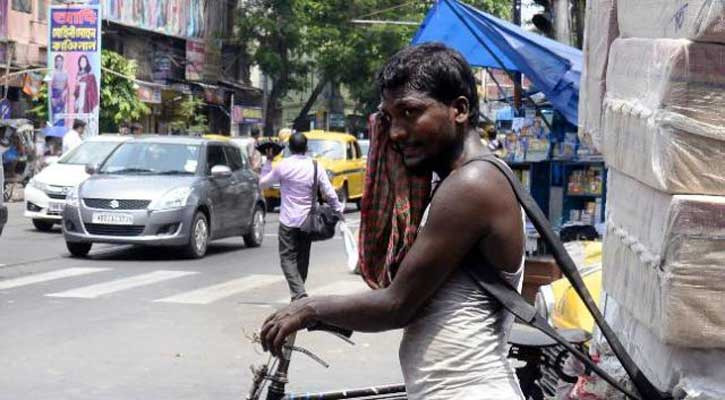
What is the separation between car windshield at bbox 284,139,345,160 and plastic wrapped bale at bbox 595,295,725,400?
2316 cm

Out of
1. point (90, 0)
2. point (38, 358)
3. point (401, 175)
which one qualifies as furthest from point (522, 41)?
point (90, 0)

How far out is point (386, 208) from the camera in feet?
9.14

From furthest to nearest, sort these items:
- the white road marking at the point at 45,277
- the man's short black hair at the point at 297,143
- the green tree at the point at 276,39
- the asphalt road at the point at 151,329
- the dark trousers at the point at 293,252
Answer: the green tree at the point at 276,39 < the white road marking at the point at 45,277 < the man's short black hair at the point at 297,143 < the dark trousers at the point at 293,252 < the asphalt road at the point at 151,329

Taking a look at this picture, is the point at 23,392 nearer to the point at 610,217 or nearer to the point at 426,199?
the point at 610,217

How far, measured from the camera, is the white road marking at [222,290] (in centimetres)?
1138

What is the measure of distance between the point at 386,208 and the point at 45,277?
422 inches

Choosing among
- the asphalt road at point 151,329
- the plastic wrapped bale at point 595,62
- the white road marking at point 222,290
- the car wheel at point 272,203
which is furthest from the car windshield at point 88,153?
the plastic wrapped bale at point 595,62

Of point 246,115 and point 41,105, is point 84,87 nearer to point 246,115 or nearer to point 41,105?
point 41,105

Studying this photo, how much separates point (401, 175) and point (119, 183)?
42.2ft

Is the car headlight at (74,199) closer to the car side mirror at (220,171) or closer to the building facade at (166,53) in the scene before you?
the car side mirror at (220,171)

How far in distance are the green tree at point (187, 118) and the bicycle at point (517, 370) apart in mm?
36189

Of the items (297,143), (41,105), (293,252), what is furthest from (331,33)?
(293,252)

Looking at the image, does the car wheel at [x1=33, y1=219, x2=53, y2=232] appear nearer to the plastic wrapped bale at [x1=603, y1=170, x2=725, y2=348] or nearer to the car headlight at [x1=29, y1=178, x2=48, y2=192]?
the car headlight at [x1=29, y1=178, x2=48, y2=192]

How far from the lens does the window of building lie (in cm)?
3184
